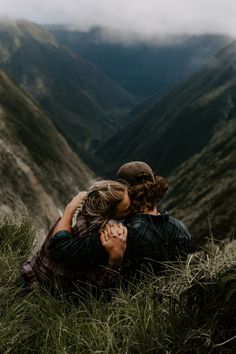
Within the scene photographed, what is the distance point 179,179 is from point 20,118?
4529 cm

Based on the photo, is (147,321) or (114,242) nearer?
(147,321)

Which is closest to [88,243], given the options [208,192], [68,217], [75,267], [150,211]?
[75,267]

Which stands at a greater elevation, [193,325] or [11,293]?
[11,293]

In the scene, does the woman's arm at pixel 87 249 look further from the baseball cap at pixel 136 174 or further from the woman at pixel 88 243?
the baseball cap at pixel 136 174

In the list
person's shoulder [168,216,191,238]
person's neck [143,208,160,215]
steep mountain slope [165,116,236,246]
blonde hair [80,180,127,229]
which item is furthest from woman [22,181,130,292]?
steep mountain slope [165,116,236,246]

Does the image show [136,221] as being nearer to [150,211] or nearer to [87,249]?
[150,211]

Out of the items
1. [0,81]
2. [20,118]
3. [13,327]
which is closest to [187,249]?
[13,327]

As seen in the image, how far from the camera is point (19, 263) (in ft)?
25.2

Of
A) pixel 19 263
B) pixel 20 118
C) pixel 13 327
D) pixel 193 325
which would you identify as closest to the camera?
pixel 193 325

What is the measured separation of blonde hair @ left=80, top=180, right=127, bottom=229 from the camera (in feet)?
21.2

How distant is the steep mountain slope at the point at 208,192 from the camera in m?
72.4

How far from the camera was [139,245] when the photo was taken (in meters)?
6.70

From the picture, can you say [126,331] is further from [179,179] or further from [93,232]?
[179,179]

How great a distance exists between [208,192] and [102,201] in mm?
96455
